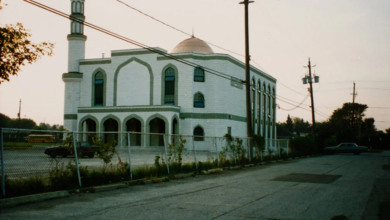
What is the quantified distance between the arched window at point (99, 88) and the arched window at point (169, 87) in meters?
8.65

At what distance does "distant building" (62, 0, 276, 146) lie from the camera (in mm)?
44031

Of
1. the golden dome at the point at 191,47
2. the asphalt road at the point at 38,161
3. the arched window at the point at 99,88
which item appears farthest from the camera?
the golden dome at the point at 191,47

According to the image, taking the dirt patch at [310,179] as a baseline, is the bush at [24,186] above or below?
above

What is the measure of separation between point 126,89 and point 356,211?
4017 cm

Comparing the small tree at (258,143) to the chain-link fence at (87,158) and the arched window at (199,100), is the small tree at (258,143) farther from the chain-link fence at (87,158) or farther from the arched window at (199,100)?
the arched window at (199,100)

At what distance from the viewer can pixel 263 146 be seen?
89.6 ft

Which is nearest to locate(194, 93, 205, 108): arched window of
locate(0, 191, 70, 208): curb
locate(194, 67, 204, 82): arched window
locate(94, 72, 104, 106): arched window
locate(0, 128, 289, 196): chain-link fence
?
locate(194, 67, 204, 82): arched window

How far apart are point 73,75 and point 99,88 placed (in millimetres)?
3591

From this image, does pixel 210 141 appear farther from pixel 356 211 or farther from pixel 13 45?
pixel 356 211

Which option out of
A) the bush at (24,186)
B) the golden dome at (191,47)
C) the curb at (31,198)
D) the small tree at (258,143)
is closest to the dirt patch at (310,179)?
the curb at (31,198)

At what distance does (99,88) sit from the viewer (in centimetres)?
4747

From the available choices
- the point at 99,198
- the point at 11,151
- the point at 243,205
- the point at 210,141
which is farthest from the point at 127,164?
the point at 210,141

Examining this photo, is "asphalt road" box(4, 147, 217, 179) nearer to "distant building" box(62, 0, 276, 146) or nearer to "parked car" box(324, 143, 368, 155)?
"distant building" box(62, 0, 276, 146)

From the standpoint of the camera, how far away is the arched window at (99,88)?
47341 mm
